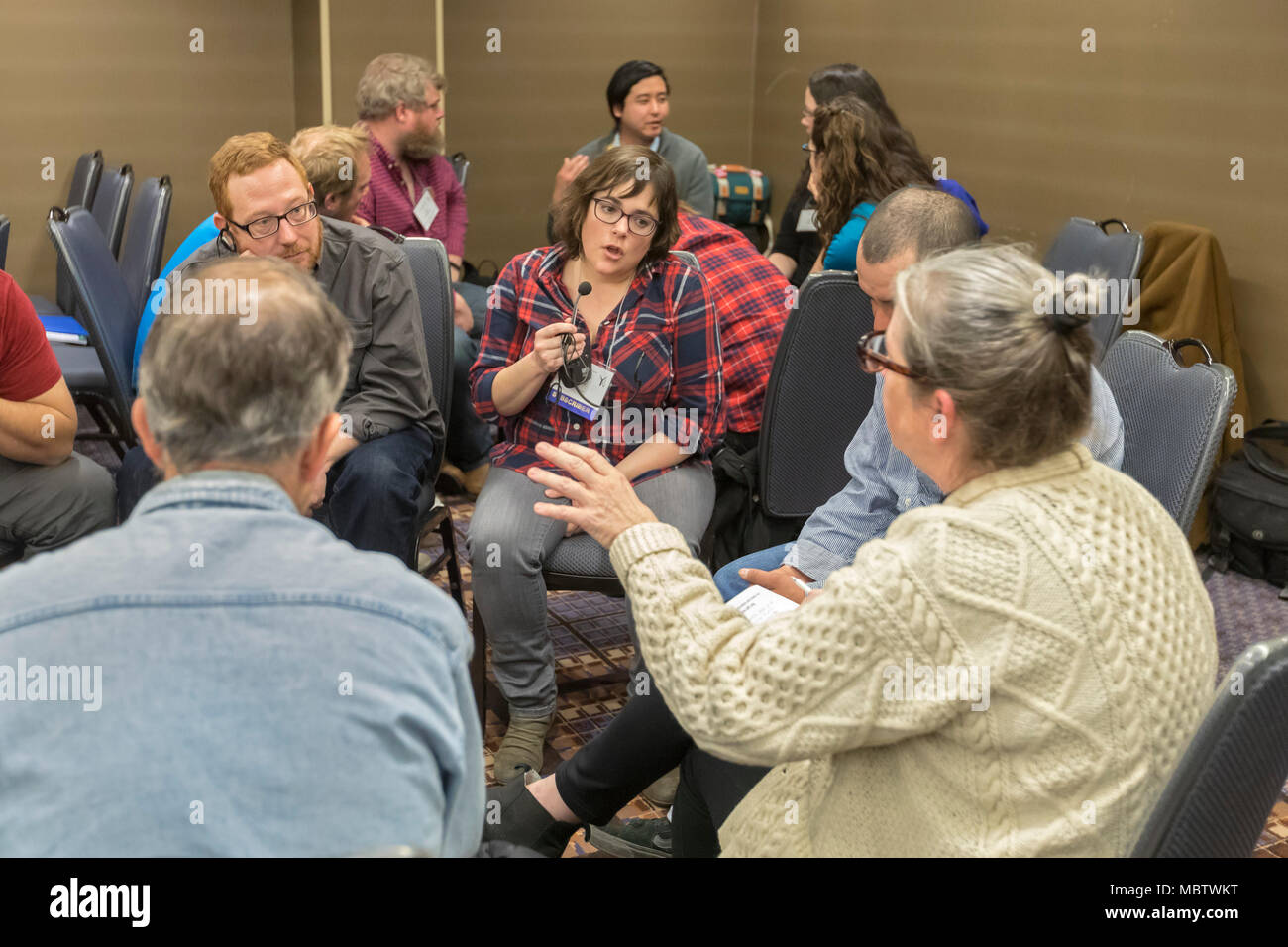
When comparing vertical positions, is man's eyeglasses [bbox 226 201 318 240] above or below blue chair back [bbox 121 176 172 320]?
above

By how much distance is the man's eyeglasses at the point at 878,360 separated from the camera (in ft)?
4.32

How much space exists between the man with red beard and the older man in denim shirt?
163 centimetres

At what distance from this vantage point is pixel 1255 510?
369 centimetres

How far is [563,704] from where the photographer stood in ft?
9.45

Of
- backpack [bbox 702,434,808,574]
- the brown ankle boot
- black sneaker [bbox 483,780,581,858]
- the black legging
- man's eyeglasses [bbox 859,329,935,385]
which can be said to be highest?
man's eyeglasses [bbox 859,329,935,385]

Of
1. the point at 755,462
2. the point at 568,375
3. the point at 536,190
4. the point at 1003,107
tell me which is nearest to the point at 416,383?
the point at 568,375

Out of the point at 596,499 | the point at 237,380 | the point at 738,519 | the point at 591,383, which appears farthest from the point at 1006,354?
the point at 738,519

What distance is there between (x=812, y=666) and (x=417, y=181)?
150 inches

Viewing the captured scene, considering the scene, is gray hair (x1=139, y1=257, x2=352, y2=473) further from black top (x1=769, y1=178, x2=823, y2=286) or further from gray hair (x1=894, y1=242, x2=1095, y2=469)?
black top (x1=769, y1=178, x2=823, y2=286)

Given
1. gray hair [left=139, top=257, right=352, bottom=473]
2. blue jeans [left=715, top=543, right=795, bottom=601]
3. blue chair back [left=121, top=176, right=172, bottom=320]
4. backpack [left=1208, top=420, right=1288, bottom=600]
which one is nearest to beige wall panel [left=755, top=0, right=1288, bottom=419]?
backpack [left=1208, top=420, right=1288, bottom=600]

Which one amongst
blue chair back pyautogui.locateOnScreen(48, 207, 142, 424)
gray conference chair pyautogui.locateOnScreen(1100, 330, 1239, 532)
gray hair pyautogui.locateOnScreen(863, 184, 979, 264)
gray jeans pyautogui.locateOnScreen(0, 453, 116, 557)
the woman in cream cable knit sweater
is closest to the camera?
the woman in cream cable knit sweater

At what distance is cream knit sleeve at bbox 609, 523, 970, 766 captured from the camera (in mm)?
1186

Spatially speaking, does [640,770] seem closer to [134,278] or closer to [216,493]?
[216,493]

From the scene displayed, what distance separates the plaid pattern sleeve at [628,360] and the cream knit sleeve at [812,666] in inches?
50.4
